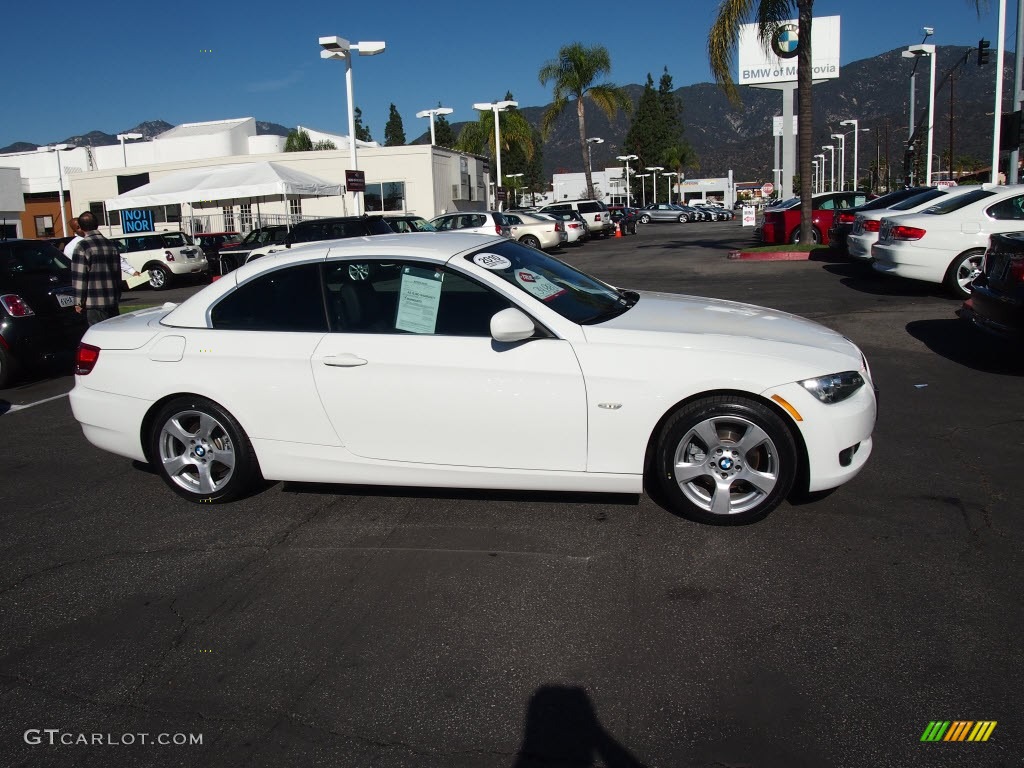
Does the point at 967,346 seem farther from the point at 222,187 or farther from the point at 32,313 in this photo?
the point at 222,187

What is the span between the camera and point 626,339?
448 centimetres

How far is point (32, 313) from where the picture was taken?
9070 mm

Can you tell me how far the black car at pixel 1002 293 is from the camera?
7320mm

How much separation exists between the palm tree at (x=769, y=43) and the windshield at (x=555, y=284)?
16086 mm

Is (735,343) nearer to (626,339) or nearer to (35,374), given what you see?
(626,339)

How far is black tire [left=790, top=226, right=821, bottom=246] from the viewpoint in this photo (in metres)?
21.4

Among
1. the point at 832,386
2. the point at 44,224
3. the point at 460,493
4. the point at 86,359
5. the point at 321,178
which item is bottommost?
the point at 460,493

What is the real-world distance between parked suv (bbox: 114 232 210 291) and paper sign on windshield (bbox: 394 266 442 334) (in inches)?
785

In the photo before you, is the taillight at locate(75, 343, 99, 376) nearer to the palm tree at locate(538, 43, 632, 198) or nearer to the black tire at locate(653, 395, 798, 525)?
the black tire at locate(653, 395, 798, 525)

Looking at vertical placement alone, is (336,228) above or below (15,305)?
above

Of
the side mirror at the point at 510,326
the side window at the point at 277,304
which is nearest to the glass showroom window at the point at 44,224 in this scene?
the side window at the point at 277,304

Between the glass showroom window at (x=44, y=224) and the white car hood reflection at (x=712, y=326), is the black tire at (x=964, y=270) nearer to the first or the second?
the white car hood reflection at (x=712, y=326)

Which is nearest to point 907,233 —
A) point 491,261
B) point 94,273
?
point 491,261

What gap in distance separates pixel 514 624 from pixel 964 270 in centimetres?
1053
